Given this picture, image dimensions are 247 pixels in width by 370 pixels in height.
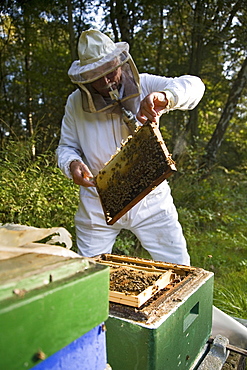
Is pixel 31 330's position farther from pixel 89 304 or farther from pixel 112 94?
pixel 112 94

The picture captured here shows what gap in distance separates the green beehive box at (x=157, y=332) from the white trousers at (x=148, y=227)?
3.14 feet

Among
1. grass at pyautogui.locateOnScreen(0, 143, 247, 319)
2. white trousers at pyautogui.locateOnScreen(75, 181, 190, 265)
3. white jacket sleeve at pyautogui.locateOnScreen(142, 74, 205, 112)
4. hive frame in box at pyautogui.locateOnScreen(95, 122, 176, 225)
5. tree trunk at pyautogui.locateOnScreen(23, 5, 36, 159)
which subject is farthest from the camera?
tree trunk at pyautogui.locateOnScreen(23, 5, 36, 159)

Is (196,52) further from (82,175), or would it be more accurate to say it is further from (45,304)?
(45,304)

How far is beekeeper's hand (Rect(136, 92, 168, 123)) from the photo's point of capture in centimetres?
190

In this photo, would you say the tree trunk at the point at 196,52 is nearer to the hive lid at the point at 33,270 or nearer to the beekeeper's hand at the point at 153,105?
the beekeeper's hand at the point at 153,105

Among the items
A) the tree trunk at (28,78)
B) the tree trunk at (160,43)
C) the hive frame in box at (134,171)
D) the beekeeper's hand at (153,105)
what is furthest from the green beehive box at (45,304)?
the tree trunk at (160,43)

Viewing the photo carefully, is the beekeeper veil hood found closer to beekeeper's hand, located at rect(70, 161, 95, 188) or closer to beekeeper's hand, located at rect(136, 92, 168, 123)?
beekeeper's hand, located at rect(136, 92, 168, 123)

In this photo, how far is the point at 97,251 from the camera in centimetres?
243

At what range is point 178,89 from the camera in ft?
6.99

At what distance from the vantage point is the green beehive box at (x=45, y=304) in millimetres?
577

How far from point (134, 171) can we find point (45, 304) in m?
1.37

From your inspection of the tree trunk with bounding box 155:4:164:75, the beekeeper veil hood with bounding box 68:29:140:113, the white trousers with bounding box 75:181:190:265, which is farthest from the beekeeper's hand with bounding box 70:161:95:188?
the tree trunk with bounding box 155:4:164:75

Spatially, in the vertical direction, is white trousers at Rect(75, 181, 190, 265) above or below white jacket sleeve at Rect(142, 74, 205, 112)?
below

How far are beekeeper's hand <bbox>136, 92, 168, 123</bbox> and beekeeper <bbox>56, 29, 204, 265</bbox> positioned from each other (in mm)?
132
